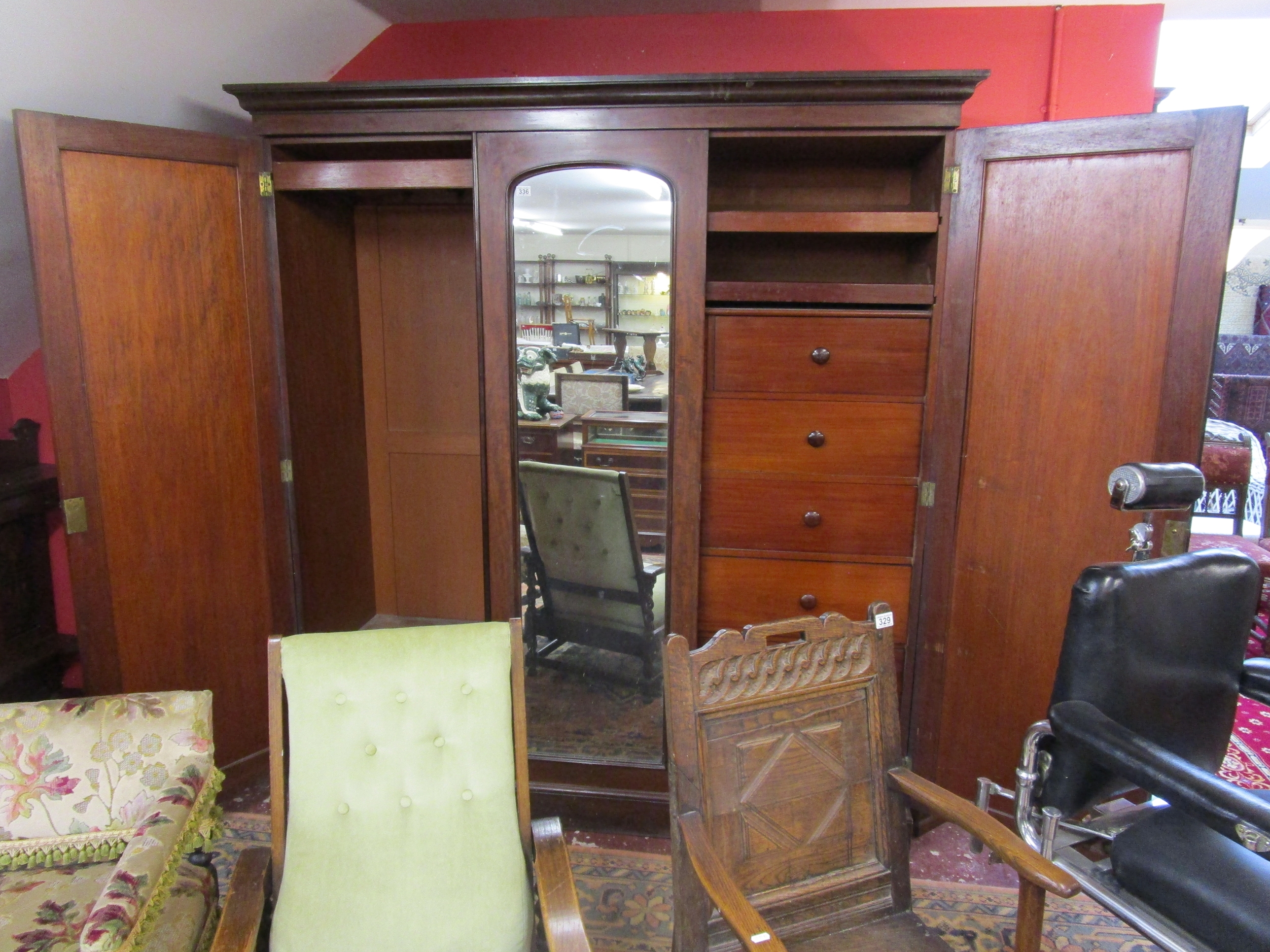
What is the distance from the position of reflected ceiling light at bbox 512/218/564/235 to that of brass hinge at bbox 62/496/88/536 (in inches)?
51.0

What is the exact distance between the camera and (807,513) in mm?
2031

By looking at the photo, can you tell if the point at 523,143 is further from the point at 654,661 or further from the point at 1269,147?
the point at 1269,147

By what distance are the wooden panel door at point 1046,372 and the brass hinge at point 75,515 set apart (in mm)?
2164

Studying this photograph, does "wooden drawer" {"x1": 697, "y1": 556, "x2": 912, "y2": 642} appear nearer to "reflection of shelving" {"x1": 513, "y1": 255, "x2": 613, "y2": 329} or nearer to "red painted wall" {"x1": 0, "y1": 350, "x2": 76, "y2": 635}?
"reflection of shelving" {"x1": 513, "y1": 255, "x2": 613, "y2": 329}

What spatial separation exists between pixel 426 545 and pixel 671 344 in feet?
4.59

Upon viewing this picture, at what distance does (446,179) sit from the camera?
198 centimetres

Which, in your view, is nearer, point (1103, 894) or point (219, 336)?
point (1103, 894)

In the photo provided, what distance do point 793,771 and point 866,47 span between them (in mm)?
2065

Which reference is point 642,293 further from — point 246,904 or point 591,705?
point 246,904

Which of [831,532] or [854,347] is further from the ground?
[854,347]

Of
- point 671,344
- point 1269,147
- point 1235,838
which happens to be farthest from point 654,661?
point 1269,147

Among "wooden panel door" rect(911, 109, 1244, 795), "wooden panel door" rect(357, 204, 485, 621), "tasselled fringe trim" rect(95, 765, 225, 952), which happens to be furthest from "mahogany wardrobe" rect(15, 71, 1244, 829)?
"tasselled fringe trim" rect(95, 765, 225, 952)

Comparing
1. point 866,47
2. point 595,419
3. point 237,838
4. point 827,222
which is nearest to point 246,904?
point 237,838

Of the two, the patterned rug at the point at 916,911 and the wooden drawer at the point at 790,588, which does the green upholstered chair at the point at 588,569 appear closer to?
the wooden drawer at the point at 790,588
